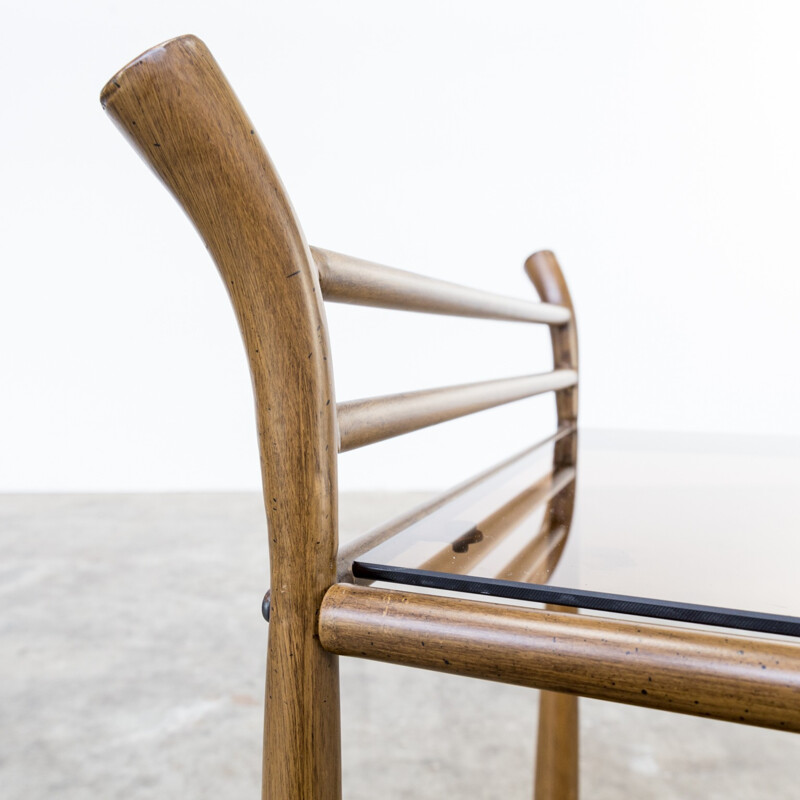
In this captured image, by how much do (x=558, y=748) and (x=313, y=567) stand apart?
0.73 metres

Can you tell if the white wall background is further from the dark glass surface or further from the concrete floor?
the dark glass surface

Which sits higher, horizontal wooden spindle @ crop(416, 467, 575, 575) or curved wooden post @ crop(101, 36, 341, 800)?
curved wooden post @ crop(101, 36, 341, 800)

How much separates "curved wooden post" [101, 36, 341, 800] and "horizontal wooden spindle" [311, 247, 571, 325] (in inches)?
1.1

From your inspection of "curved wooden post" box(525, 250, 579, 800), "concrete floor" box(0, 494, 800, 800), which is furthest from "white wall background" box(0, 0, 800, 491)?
"curved wooden post" box(525, 250, 579, 800)

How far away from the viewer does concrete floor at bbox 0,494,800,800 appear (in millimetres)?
1160

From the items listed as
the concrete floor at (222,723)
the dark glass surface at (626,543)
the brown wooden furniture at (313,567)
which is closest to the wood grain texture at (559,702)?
the dark glass surface at (626,543)

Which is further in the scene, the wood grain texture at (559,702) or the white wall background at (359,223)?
the white wall background at (359,223)

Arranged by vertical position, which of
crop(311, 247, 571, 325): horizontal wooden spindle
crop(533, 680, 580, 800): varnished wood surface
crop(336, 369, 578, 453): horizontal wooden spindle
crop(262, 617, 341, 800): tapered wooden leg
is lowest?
crop(533, 680, 580, 800): varnished wood surface

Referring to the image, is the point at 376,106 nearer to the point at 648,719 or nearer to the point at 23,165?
the point at 23,165

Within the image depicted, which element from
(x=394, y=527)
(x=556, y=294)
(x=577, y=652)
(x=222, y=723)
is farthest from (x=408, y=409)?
(x=222, y=723)

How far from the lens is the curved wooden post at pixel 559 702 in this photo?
88cm

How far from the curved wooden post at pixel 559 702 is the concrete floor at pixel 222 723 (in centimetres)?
27

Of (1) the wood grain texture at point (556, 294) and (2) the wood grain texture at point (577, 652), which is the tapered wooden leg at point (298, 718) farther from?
(1) the wood grain texture at point (556, 294)

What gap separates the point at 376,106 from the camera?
3232 millimetres
